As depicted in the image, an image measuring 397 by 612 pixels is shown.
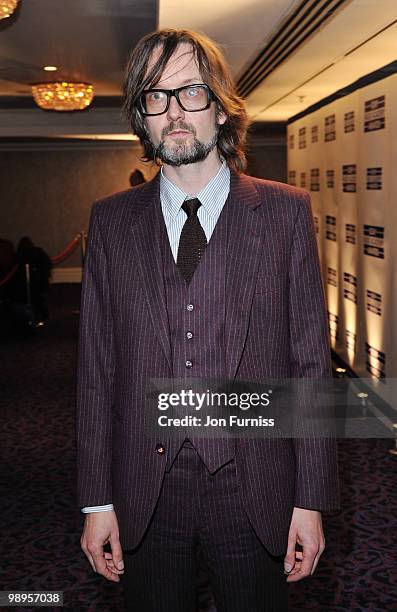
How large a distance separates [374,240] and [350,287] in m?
1.16

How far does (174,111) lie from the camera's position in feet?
5.41

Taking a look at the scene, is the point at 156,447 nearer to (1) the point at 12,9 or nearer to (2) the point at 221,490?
(2) the point at 221,490

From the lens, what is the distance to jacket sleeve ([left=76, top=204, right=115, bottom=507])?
1.73 meters

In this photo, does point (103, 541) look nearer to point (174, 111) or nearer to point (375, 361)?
point (174, 111)

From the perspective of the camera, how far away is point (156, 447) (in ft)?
5.48

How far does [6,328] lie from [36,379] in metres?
3.27

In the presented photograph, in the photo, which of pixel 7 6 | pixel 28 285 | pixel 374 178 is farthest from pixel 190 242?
pixel 28 285

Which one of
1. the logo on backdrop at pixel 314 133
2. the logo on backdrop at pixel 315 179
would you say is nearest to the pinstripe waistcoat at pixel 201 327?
the logo on backdrop at pixel 315 179

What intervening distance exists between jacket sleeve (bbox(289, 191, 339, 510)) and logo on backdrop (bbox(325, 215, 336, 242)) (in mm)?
6913

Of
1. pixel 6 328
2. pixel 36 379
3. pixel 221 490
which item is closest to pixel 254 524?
pixel 221 490

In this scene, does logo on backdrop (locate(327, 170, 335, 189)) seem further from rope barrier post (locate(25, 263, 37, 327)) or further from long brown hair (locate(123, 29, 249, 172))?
long brown hair (locate(123, 29, 249, 172))

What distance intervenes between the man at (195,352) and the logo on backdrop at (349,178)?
5765mm

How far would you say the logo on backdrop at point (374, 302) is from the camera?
6.50m

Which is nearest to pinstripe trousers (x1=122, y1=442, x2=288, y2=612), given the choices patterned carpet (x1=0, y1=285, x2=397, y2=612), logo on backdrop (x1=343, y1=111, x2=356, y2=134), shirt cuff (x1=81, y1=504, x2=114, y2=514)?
shirt cuff (x1=81, y1=504, x2=114, y2=514)
